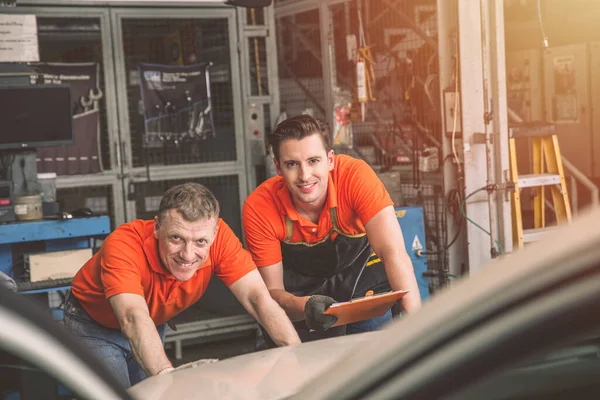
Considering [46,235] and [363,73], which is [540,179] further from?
[46,235]

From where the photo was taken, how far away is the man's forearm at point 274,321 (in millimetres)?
3410

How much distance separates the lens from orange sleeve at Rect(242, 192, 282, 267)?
13.2ft

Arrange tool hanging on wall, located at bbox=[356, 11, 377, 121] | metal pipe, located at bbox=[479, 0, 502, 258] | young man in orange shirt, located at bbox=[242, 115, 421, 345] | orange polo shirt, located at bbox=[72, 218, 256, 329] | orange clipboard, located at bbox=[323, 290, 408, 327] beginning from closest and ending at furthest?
orange clipboard, located at bbox=[323, 290, 408, 327]
orange polo shirt, located at bbox=[72, 218, 256, 329]
young man in orange shirt, located at bbox=[242, 115, 421, 345]
metal pipe, located at bbox=[479, 0, 502, 258]
tool hanging on wall, located at bbox=[356, 11, 377, 121]

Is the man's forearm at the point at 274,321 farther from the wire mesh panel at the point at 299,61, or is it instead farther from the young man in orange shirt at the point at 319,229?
the wire mesh panel at the point at 299,61

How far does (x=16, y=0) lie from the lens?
6.27 metres

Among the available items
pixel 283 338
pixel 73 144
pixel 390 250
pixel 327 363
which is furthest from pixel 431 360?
pixel 73 144

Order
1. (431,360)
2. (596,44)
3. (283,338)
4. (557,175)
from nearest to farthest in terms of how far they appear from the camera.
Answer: (431,360) → (283,338) → (557,175) → (596,44)

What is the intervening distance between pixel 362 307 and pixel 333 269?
1002 mm

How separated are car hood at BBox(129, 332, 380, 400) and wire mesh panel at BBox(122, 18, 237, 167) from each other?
480 cm

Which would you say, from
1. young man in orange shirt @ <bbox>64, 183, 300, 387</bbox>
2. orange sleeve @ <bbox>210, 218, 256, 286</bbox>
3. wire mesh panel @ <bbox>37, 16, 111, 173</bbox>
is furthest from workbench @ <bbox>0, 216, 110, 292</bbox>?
orange sleeve @ <bbox>210, 218, 256, 286</bbox>

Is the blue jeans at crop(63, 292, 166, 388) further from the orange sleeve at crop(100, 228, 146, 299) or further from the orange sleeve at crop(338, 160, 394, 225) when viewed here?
the orange sleeve at crop(338, 160, 394, 225)

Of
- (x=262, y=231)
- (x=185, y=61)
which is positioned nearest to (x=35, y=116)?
(x=185, y=61)

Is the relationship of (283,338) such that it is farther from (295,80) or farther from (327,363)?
(295,80)

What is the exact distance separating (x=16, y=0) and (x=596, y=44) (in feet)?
28.6
